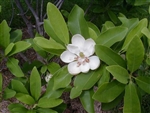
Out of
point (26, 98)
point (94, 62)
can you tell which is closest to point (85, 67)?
point (94, 62)

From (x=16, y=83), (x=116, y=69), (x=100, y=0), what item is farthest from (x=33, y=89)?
(x=100, y=0)

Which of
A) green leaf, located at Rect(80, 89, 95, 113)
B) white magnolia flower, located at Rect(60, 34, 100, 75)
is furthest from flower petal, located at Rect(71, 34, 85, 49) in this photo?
green leaf, located at Rect(80, 89, 95, 113)

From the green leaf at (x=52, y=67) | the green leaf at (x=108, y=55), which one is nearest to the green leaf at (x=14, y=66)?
the green leaf at (x=52, y=67)

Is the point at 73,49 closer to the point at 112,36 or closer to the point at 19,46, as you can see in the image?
the point at 112,36

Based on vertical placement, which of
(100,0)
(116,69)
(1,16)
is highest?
(116,69)

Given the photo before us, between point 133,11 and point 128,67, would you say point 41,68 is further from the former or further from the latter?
point 133,11
